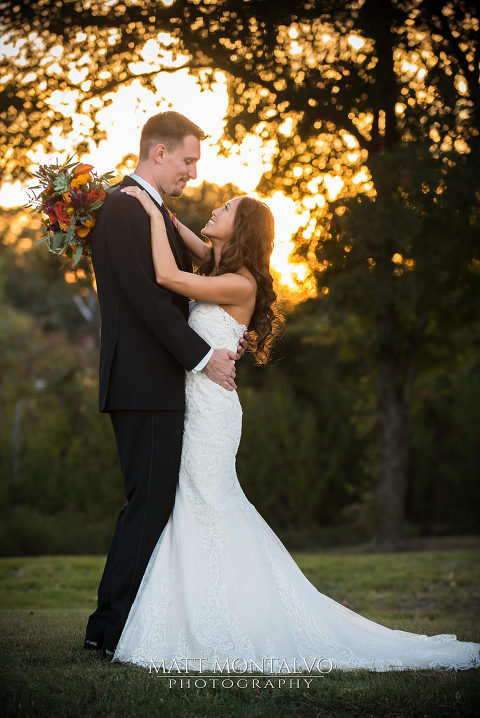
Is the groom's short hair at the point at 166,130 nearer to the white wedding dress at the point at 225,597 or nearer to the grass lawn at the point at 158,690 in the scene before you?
the white wedding dress at the point at 225,597

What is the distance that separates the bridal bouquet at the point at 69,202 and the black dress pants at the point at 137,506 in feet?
2.94

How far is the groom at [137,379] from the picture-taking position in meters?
3.82

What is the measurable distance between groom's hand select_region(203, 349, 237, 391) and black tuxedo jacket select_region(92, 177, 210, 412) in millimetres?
83

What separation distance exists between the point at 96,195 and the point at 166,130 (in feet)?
1.64

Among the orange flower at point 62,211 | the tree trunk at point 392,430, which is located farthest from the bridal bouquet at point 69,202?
the tree trunk at point 392,430

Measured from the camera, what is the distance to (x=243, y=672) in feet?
11.6

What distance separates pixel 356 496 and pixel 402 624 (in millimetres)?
8570

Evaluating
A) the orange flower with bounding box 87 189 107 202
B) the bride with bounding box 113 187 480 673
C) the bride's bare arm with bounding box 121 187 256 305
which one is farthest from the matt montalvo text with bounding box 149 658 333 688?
the orange flower with bounding box 87 189 107 202

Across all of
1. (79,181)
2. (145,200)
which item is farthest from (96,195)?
(145,200)

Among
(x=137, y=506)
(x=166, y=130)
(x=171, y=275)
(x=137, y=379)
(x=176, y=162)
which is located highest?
(x=166, y=130)

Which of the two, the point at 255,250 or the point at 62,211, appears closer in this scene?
the point at 62,211

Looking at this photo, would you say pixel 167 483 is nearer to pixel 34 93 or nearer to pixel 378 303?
pixel 34 93

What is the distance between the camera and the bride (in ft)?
12.0

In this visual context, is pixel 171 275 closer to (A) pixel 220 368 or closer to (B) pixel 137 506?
(A) pixel 220 368
